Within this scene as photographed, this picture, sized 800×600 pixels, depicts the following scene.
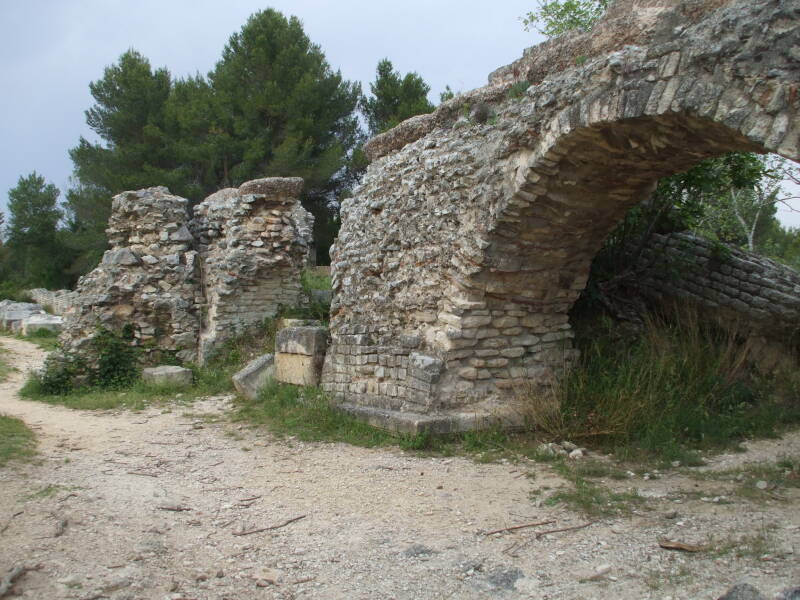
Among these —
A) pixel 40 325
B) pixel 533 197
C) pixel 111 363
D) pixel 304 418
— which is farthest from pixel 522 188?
pixel 40 325

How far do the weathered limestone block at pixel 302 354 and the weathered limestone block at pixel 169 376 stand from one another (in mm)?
1476

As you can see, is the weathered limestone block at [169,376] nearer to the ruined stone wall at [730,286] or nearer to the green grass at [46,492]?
the green grass at [46,492]

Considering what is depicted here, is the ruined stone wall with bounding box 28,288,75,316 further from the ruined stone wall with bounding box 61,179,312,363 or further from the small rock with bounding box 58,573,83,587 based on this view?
the small rock with bounding box 58,573,83,587

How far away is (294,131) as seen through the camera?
18.4 m

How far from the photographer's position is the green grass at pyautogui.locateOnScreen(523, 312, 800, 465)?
4805 millimetres

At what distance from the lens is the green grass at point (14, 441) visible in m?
4.62

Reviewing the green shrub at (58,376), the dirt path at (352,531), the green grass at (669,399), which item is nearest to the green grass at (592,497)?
the dirt path at (352,531)

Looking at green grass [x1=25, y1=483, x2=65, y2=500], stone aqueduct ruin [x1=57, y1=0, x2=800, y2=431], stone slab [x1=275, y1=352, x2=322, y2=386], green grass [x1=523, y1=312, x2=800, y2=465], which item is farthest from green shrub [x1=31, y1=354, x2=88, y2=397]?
green grass [x1=523, y1=312, x2=800, y2=465]

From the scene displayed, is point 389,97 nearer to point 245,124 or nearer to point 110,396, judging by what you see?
point 245,124

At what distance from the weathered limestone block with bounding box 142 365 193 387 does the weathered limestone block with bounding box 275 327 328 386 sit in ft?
4.84

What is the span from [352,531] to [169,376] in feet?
16.4

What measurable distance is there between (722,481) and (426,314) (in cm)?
267

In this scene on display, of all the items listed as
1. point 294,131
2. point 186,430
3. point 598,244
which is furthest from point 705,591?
point 294,131

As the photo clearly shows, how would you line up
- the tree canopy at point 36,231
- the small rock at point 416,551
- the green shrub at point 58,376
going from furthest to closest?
the tree canopy at point 36,231, the green shrub at point 58,376, the small rock at point 416,551
